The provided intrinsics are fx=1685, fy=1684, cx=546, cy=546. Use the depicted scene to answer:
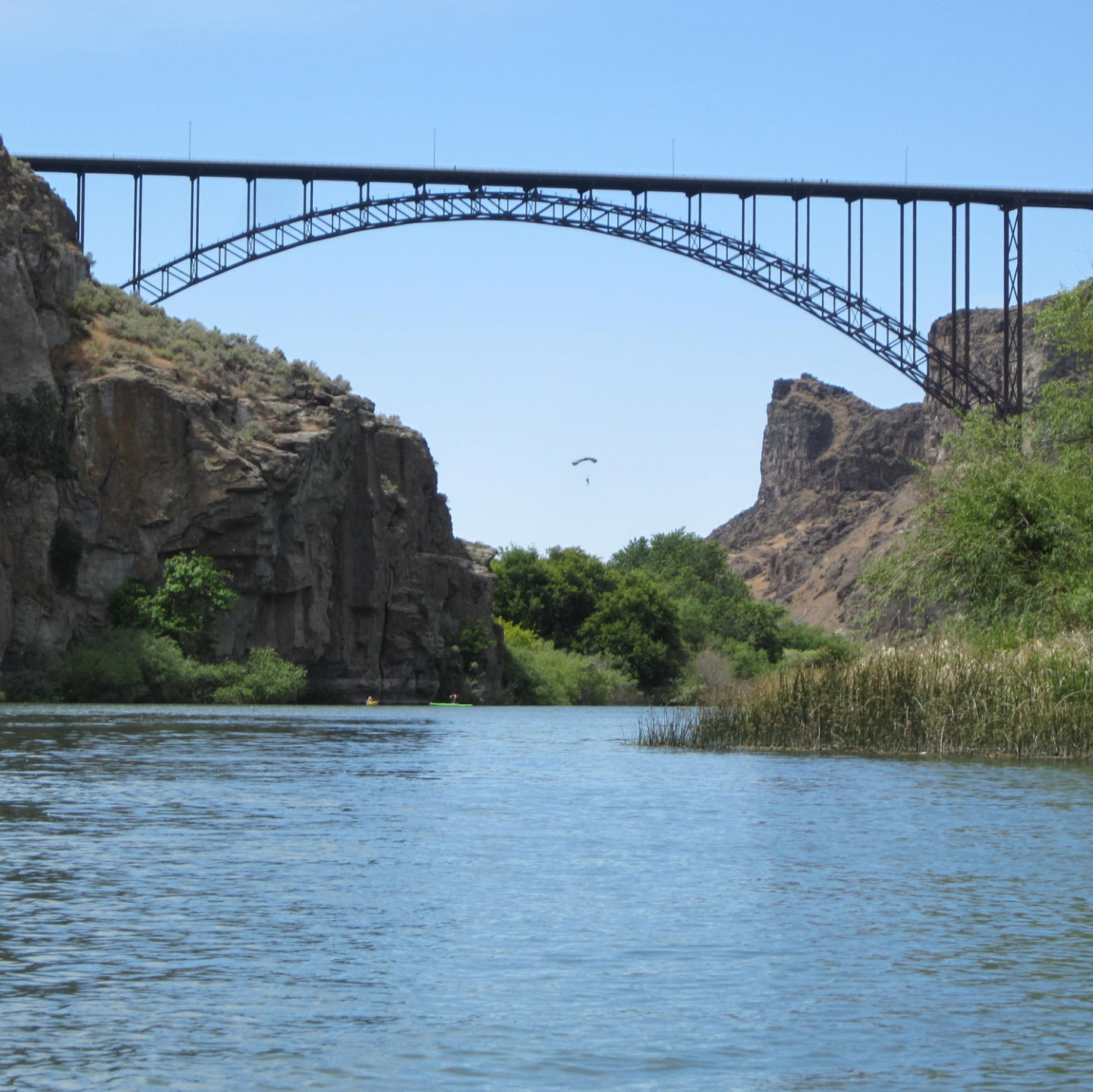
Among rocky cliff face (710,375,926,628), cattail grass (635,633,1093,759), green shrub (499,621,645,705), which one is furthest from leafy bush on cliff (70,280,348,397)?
rocky cliff face (710,375,926,628)

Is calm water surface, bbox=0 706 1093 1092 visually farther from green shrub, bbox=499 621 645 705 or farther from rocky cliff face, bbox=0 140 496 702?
green shrub, bbox=499 621 645 705

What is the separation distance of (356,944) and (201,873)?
3.20m

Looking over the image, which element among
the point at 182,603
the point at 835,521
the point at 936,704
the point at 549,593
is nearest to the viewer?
the point at 936,704

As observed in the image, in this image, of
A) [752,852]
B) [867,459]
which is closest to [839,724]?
[752,852]

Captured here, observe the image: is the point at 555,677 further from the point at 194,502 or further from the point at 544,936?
the point at 544,936

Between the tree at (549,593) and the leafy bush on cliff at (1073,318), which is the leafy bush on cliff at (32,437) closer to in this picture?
the leafy bush on cliff at (1073,318)

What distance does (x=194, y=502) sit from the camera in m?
59.0

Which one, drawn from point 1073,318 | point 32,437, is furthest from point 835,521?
point 1073,318

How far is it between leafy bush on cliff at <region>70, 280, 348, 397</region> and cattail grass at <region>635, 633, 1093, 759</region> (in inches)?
1467

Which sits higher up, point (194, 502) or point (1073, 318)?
point (1073, 318)

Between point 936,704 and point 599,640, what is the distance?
65215mm

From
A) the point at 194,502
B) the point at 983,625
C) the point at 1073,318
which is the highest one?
the point at 1073,318

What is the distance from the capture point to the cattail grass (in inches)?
1020

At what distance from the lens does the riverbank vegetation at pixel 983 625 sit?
2617 cm
